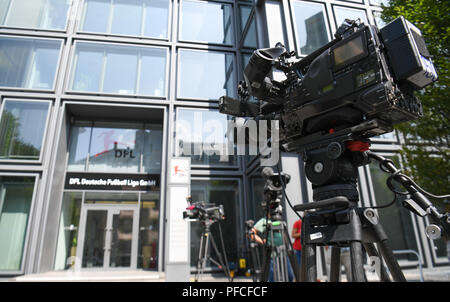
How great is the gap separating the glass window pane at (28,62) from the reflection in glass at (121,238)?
5.66m

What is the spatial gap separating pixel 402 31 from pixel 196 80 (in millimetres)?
10114

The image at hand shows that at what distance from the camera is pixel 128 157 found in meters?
10.7

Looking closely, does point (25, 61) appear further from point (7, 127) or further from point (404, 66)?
point (404, 66)

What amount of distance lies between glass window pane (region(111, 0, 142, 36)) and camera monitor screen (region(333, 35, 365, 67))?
11535 mm

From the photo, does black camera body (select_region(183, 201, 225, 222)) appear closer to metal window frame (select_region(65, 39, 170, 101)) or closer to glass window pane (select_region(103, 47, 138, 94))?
metal window frame (select_region(65, 39, 170, 101))

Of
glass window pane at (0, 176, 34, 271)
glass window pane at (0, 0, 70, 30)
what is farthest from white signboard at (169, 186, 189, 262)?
glass window pane at (0, 0, 70, 30)

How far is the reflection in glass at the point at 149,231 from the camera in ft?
31.4

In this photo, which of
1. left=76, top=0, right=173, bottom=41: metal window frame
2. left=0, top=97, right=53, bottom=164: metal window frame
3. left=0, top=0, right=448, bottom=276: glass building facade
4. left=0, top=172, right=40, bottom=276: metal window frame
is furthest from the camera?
left=76, top=0, right=173, bottom=41: metal window frame

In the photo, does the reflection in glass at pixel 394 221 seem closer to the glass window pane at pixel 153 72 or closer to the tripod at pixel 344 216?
the tripod at pixel 344 216

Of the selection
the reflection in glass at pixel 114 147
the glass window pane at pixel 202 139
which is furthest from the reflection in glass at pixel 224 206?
the reflection in glass at pixel 114 147

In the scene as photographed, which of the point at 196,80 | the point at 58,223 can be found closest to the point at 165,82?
the point at 196,80

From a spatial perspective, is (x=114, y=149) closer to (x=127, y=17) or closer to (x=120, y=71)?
(x=120, y=71)

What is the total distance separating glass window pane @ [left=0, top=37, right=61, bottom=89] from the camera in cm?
981

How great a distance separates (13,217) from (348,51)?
11075 mm
